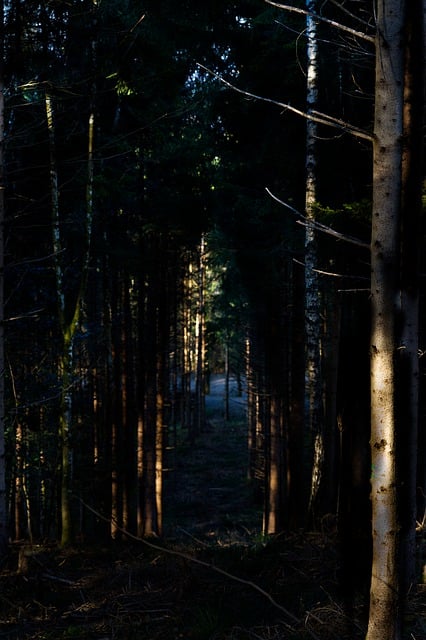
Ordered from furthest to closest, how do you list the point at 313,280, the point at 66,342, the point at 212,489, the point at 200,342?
1. the point at 200,342
2. the point at 212,489
3. the point at 66,342
4. the point at 313,280

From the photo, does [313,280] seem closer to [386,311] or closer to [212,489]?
[386,311]

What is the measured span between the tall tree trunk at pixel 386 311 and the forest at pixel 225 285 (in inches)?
0.5

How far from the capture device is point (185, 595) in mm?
6953

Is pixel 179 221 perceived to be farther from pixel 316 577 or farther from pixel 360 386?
pixel 360 386

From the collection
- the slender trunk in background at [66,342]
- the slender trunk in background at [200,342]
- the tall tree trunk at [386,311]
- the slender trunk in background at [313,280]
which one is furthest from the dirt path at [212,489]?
the tall tree trunk at [386,311]

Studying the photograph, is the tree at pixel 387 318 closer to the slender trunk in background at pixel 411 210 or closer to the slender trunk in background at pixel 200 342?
the slender trunk in background at pixel 411 210

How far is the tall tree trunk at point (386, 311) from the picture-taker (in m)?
3.58

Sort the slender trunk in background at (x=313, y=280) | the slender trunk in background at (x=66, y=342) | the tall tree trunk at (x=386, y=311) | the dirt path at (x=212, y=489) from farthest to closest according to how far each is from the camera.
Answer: the dirt path at (x=212, y=489) < the slender trunk in background at (x=66, y=342) < the slender trunk in background at (x=313, y=280) < the tall tree trunk at (x=386, y=311)

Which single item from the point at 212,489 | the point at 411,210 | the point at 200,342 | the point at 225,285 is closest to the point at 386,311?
the point at 411,210

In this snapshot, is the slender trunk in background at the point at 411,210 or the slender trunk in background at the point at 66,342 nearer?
the slender trunk in background at the point at 411,210

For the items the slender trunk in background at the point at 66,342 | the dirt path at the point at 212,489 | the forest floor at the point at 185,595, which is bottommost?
the dirt path at the point at 212,489

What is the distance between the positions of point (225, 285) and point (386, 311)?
20906mm

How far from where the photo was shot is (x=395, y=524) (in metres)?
3.57

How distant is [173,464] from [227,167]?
19.2 m
